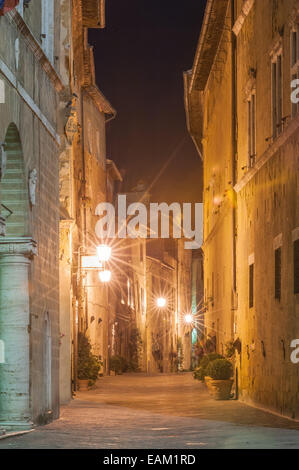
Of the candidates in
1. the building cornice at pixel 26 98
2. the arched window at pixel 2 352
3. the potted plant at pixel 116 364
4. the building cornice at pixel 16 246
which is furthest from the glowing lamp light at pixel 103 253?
the potted plant at pixel 116 364

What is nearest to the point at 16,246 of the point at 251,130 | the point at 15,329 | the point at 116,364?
the point at 15,329

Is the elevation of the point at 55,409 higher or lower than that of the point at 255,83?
lower

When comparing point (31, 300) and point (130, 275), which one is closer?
point (31, 300)

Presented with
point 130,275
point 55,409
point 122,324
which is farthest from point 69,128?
point 130,275

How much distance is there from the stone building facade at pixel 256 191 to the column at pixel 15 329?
450 centimetres

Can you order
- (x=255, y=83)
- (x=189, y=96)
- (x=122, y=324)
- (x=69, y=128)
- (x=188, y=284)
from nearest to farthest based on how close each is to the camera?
(x=255, y=83)
(x=69, y=128)
(x=189, y=96)
(x=122, y=324)
(x=188, y=284)

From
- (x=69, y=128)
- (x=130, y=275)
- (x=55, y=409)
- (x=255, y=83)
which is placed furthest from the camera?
(x=130, y=275)

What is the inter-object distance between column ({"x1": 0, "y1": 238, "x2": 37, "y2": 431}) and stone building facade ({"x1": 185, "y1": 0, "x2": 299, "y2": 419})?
450 centimetres

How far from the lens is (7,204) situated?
1355 cm

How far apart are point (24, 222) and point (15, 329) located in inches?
61.1

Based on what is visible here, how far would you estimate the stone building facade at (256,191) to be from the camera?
15.9m

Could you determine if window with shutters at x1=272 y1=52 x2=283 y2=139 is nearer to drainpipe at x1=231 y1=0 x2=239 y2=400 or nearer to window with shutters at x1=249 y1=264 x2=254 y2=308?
window with shutters at x1=249 y1=264 x2=254 y2=308

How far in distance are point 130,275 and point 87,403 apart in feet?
105

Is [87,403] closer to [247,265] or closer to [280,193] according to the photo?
[247,265]
